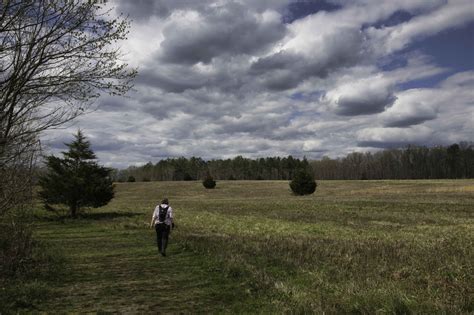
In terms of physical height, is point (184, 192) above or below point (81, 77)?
below

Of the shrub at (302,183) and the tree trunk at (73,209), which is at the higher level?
the shrub at (302,183)

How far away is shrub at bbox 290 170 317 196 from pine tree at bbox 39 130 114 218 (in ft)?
95.3

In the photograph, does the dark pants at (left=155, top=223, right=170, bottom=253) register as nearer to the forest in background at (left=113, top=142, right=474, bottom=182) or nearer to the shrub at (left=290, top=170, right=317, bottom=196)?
the shrub at (left=290, top=170, right=317, bottom=196)

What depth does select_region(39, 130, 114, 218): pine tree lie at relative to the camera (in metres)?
33.1

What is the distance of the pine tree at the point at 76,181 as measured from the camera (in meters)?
33.1

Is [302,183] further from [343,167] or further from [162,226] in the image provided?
[343,167]

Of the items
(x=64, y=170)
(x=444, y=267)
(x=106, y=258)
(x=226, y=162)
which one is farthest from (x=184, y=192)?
(x=226, y=162)

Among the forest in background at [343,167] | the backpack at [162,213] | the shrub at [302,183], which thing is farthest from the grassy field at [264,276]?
the forest in background at [343,167]

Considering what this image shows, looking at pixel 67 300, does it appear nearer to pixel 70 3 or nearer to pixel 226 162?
pixel 70 3

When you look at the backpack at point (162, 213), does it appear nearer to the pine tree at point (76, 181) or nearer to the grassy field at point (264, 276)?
the grassy field at point (264, 276)

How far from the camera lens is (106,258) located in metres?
13.5

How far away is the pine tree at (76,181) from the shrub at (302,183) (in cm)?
2904

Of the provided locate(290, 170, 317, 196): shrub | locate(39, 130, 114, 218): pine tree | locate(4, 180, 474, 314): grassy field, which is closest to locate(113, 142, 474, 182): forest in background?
locate(290, 170, 317, 196): shrub

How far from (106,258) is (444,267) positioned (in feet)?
31.7
